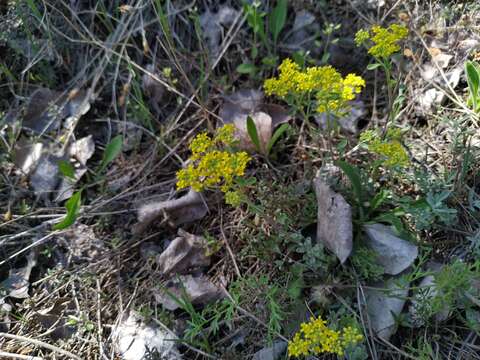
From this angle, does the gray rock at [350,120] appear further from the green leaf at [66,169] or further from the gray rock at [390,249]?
the green leaf at [66,169]

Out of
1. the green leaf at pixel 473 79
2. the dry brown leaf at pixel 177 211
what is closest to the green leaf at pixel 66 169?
the dry brown leaf at pixel 177 211

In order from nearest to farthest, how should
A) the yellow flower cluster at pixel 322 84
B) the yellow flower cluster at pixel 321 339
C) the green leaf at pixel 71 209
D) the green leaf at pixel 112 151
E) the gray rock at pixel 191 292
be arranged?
the yellow flower cluster at pixel 321 339 → the yellow flower cluster at pixel 322 84 → the gray rock at pixel 191 292 → the green leaf at pixel 71 209 → the green leaf at pixel 112 151

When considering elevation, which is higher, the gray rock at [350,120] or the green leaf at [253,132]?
the green leaf at [253,132]

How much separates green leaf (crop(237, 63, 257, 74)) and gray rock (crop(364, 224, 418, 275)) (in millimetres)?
1278

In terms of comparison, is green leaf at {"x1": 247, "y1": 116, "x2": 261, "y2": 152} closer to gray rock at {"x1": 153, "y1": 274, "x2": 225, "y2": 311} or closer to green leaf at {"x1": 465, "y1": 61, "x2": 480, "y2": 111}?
gray rock at {"x1": 153, "y1": 274, "x2": 225, "y2": 311}

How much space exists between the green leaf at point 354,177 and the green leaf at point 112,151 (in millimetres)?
1405

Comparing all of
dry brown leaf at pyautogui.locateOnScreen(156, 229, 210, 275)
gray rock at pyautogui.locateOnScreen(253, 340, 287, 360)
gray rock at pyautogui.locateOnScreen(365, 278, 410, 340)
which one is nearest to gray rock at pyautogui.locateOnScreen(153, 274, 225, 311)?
dry brown leaf at pyautogui.locateOnScreen(156, 229, 210, 275)

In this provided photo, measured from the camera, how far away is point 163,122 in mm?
3061

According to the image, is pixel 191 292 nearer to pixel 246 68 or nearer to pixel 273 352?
pixel 273 352

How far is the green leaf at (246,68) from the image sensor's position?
2.97 metres

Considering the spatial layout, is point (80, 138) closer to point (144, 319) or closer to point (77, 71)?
point (77, 71)

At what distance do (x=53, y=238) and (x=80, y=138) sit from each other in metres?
0.71

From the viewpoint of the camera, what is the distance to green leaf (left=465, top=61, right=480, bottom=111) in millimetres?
2400

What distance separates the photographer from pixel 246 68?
298 cm
